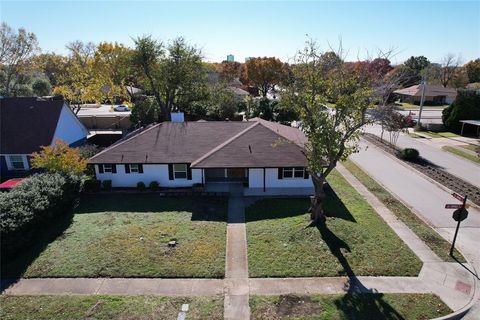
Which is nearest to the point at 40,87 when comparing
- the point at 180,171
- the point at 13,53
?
the point at 13,53

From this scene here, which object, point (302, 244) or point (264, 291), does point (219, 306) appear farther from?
point (302, 244)

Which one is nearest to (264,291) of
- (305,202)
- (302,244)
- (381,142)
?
(302,244)

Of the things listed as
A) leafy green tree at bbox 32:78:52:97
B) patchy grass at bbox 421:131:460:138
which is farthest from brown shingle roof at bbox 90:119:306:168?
leafy green tree at bbox 32:78:52:97

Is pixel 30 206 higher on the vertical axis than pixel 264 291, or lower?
higher

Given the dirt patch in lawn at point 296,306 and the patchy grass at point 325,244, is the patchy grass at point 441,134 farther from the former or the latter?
the dirt patch in lawn at point 296,306

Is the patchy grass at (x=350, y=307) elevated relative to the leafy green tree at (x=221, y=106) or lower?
lower

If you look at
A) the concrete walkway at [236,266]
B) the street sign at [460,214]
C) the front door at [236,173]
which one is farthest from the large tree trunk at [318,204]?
the front door at [236,173]

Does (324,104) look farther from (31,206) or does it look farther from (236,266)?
(31,206)
